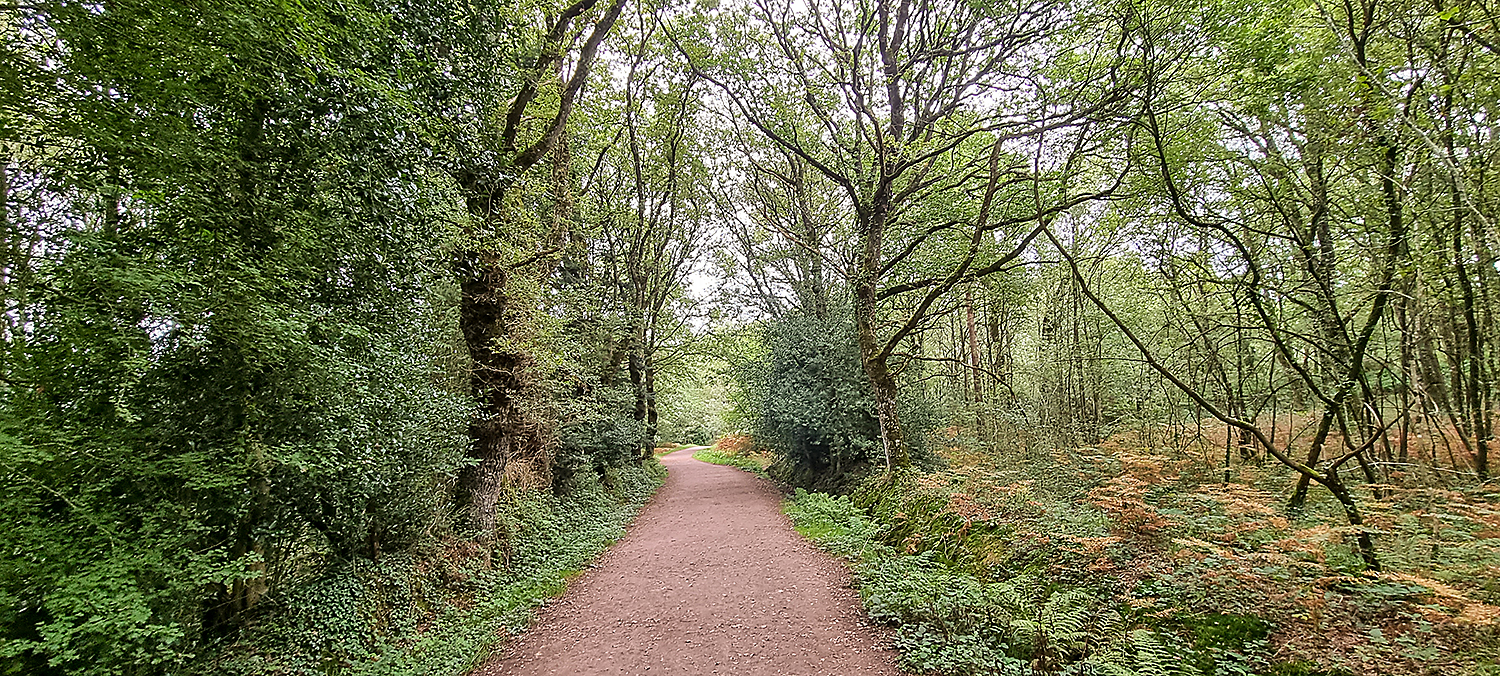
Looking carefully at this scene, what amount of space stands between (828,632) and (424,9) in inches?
316

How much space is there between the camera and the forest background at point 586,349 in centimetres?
346

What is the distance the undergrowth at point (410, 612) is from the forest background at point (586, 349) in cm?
5

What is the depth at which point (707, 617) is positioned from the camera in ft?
19.6

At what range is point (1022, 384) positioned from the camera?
15.5 metres

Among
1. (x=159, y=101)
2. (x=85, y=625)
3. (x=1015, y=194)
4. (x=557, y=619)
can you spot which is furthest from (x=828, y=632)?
(x=1015, y=194)

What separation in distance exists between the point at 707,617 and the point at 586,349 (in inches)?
287

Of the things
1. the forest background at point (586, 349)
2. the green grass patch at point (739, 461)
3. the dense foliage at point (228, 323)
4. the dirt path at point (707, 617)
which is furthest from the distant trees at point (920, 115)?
the green grass patch at point (739, 461)

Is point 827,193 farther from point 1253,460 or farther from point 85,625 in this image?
point 85,625

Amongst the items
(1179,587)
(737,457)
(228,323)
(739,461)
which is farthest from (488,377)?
(737,457)

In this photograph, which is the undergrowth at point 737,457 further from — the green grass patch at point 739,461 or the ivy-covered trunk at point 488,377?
the ivy-covered trunk at point 488,377

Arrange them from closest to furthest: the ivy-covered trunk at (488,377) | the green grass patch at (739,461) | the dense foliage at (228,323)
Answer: the dense foliage at (228,323), the ivy-covered trunk at (488,377), the green grass patch at (739,461)

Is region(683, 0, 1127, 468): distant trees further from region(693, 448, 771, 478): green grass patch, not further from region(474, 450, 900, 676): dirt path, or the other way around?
region(693, 448, 771, 478): green grass patch

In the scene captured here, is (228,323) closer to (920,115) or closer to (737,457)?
(920,115)

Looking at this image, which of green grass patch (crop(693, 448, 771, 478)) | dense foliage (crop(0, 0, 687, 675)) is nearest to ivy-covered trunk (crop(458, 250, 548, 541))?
dense foliage (crop(0, 0, 687, 675))
